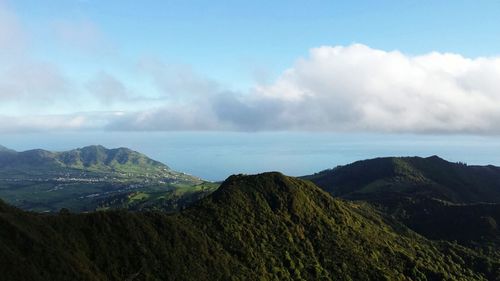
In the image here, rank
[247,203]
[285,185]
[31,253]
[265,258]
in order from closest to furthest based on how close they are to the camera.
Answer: [31,253] < [265,258] < [247,203] < [285,185]

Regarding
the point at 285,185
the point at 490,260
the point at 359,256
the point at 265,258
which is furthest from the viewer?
the point at 490,260

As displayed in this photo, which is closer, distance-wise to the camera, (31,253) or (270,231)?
(31,253)

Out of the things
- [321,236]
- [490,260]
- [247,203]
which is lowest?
[490,260]

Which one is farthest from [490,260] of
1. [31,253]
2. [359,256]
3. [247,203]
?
[31,253]

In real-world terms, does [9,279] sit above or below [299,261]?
above

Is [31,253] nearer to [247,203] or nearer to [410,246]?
[247,203]

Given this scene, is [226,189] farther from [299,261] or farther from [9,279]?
[9,279]
